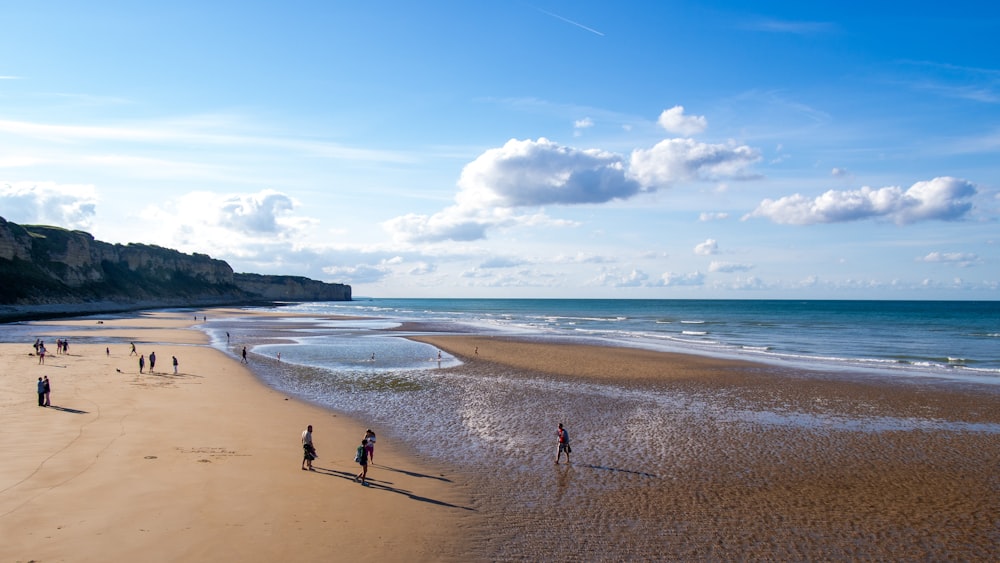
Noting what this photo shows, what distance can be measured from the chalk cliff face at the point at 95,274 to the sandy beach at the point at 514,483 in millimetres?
76021

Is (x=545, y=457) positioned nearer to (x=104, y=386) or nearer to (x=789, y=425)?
(x=789, y=425)

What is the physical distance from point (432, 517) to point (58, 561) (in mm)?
6510

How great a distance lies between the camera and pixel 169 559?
946 cm

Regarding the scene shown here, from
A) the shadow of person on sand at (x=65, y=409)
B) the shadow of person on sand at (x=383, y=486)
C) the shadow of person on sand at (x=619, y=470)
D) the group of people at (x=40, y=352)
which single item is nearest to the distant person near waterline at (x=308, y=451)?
the shadow of person on sand at (x=383, y=486)

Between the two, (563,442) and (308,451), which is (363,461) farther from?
(563,442)

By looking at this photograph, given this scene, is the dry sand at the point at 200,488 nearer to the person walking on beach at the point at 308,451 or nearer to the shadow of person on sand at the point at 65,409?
the shadow of person on sand at the point at 65,409

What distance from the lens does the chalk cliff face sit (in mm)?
82812

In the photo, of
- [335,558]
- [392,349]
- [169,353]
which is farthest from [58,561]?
[392,349]

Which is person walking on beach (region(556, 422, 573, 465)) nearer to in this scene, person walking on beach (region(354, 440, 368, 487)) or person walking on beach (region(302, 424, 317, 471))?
person walking on beach (region(354, 440, 368, 487))

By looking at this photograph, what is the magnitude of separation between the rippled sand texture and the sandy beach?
7cm

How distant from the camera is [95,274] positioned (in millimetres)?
106625

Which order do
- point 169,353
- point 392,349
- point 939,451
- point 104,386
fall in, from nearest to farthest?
point 939,451 < point 104,386 < point 169,353 < point 392,349

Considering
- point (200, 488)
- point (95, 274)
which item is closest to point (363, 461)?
point (200, 488)

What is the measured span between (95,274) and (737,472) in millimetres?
124782
